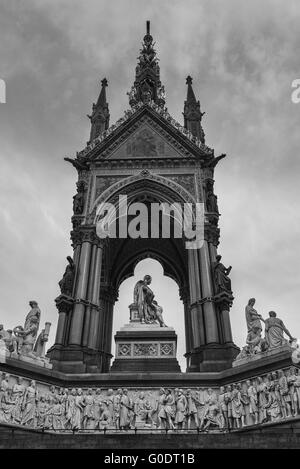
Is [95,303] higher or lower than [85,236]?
lower

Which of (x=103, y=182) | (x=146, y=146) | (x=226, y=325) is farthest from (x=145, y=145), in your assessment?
(x=226, y=325)

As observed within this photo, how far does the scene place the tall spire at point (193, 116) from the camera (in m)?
24.9

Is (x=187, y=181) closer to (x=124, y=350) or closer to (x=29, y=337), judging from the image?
(x=124, y=350)

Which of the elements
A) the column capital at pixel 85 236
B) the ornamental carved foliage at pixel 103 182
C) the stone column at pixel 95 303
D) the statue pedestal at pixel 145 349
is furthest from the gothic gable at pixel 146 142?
the statue pedestal at pixel 145 349

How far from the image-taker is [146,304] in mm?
18766

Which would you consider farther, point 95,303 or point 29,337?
point 95,303

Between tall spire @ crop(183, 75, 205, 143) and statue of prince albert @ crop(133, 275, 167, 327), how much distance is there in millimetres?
9532

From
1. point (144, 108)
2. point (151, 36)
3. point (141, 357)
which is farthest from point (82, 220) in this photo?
point (151, 36)

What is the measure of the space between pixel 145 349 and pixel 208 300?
319cm

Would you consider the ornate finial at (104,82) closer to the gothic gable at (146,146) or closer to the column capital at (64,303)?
the gothic gable at (146,146)

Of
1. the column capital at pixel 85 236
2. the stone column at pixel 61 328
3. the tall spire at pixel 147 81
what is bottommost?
the stone column at pixel 61 328

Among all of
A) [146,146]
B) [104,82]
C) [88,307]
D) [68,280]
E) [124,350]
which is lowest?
[124,350]

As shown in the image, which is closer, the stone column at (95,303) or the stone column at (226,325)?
the stone column at (226,325)

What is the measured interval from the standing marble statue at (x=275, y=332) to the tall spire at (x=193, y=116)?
12.7 metres
